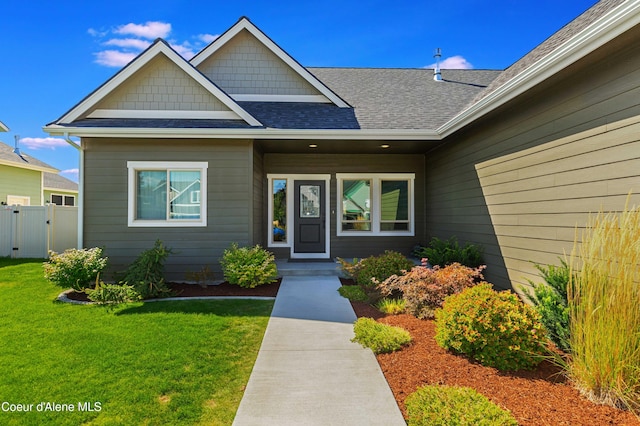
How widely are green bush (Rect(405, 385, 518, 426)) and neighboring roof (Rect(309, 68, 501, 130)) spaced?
5807mm

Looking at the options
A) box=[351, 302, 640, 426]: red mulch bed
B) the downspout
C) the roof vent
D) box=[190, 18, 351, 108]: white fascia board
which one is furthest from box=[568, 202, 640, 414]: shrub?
the roof vent

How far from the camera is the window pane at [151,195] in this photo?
23.5 ft

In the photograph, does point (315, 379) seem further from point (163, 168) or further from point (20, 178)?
point (20, 178)

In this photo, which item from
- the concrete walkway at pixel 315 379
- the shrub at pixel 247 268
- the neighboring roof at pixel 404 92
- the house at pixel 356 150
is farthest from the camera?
the neighboring roof at pixel 404 92

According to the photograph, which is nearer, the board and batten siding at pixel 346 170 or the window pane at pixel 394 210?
the board and batten siding at pixel 346 170

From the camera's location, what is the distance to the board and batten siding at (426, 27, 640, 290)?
11.3 feet

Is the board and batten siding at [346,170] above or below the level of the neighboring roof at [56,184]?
below

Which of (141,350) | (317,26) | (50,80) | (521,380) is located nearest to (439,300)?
(521,380)

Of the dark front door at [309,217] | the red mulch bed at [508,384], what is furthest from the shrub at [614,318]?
the dark front door at [309,217]

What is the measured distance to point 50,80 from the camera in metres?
14.5

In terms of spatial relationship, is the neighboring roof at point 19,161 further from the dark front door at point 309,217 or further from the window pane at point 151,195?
the dark front door at point 309,217

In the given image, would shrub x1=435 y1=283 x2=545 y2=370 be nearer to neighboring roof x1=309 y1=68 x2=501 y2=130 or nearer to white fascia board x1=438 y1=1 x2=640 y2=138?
white fascia board x1=438 y1=1 x2=640 y2=138

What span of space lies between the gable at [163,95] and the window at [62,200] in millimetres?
17165

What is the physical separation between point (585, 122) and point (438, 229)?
469cm
